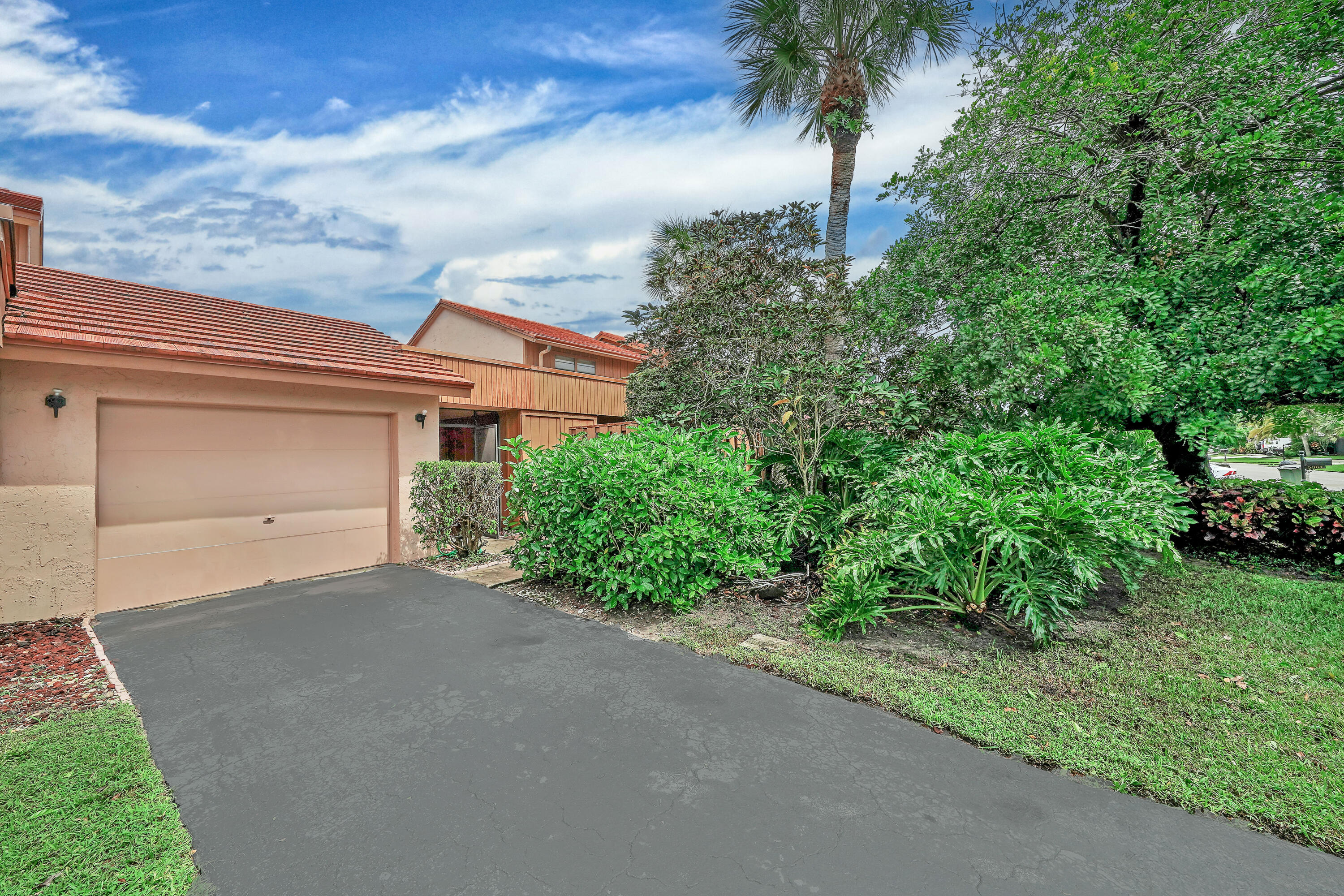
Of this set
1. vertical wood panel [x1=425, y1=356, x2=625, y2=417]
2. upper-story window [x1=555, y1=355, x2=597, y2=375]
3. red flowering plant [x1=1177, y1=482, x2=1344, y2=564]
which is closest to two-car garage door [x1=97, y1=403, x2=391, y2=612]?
vertical wood panel [x1=425, y1=356, x2=625, y2=417]

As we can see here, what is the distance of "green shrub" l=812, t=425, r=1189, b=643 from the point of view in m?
4.18

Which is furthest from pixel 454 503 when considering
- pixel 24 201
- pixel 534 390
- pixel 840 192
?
pixel 24 201

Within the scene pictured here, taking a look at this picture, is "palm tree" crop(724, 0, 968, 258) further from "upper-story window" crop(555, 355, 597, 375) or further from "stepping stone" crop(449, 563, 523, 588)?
"upper-story window" crop(555, 355, 597, 375)

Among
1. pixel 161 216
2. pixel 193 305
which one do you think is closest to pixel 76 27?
pixel 193 305

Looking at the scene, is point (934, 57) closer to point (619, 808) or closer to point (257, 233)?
point (619, 808)

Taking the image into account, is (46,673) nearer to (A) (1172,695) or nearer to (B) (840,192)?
(A) (1172,695)

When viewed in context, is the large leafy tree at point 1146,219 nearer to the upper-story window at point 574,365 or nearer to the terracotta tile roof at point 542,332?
the terracotta tile roof at point 542,332

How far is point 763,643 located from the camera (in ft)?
14.9

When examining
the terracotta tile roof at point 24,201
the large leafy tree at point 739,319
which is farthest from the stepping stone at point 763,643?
the terracotta tile roof at point 24,201

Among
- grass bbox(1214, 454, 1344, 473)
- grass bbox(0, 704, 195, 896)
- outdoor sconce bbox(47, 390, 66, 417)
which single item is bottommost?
grass bbox(0, 704, 195, 896)

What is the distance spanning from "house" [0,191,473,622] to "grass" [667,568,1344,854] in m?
5.37

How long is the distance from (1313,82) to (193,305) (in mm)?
13347

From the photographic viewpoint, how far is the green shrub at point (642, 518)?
17.8 ft

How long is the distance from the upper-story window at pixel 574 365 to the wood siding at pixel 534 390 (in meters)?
1.68
